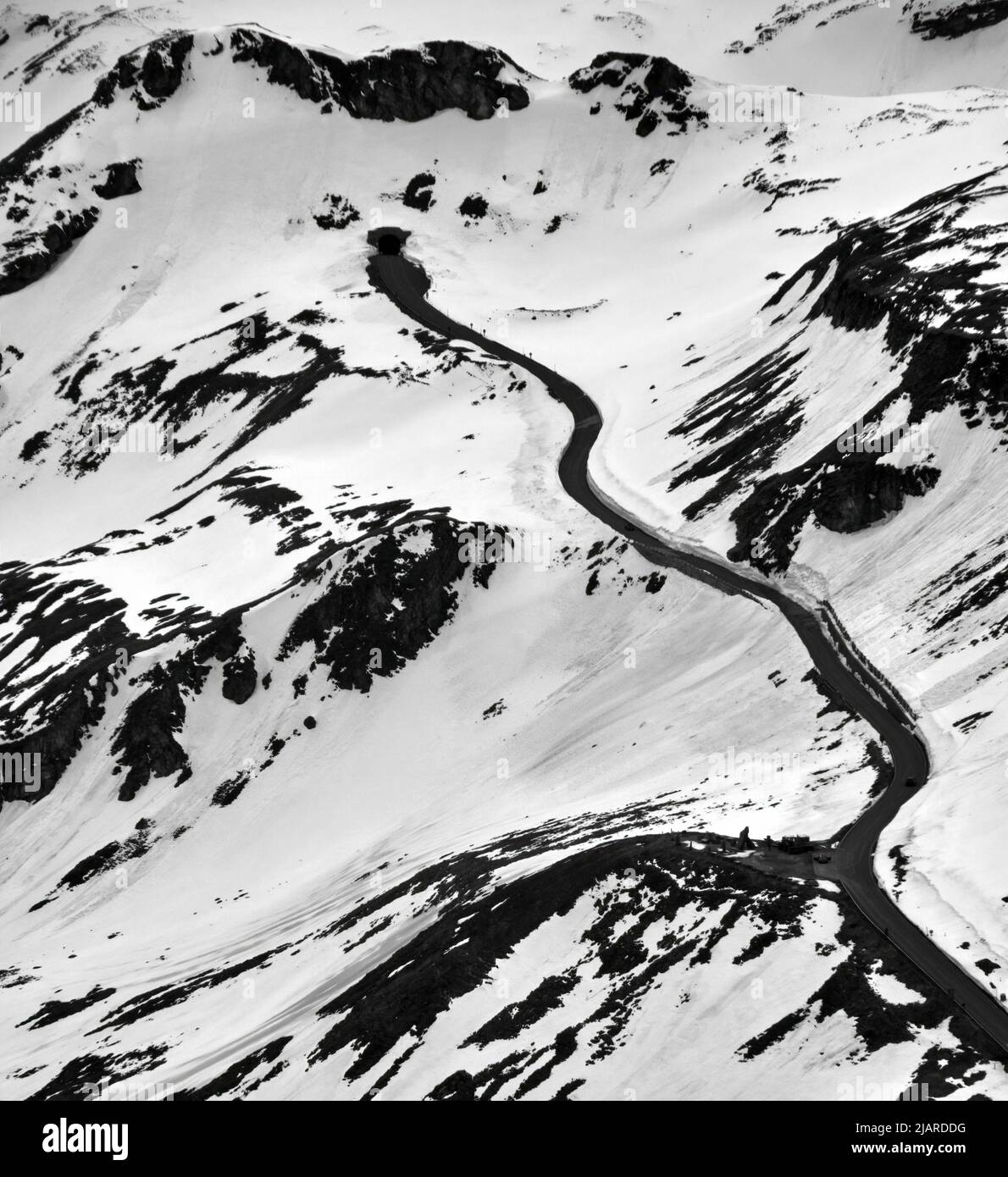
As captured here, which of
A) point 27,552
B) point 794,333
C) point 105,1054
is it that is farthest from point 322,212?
point 105,1054

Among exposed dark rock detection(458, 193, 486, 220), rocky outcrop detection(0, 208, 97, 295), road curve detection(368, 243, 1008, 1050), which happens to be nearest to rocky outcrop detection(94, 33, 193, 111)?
rocky outcrop detection(0, 208, 97, 295)

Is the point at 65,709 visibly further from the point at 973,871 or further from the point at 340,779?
the point at 973,871

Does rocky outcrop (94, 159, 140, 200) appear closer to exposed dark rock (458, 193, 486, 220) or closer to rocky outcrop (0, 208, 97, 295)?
rocky outcrop (0, 208, 97, 295)

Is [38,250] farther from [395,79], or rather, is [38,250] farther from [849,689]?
[849,689]

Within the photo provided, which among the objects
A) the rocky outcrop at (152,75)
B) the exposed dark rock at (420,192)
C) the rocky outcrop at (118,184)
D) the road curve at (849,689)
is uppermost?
the rocky outcrop at (152,75)

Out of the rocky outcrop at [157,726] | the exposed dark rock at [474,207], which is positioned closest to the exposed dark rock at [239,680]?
the rocky outcrop at [157,726]

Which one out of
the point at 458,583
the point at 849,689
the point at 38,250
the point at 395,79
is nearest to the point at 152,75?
the point at 38,250

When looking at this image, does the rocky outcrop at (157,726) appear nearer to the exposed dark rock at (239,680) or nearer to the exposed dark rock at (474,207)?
the exposed dark rock at (239,680)
